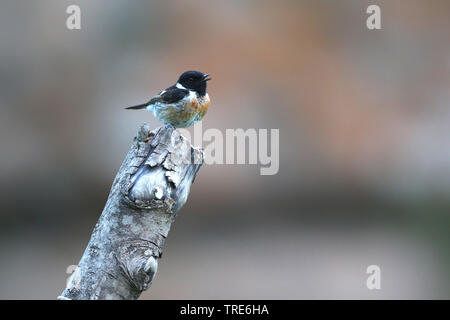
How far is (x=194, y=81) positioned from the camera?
534 centimetres

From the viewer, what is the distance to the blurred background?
9.71m

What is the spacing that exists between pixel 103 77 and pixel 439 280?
630cm

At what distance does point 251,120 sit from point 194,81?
4476 millimetres

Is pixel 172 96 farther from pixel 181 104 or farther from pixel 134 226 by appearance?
pixel 134 226

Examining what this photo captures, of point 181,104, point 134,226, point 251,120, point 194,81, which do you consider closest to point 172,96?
point 181,104

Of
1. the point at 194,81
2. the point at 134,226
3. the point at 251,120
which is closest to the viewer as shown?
the point at 134,226

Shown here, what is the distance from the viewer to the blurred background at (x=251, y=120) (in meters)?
9.71

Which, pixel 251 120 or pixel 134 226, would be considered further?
pixel 251 120

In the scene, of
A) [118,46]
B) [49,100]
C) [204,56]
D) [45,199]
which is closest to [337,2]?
[204,56]

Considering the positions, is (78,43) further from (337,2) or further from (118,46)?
(337,2)

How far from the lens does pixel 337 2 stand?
10164 millimetres

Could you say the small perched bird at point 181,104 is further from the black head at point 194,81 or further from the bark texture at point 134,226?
the bark texture at point 134,226

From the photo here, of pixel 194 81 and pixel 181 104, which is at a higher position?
pixel 194 81

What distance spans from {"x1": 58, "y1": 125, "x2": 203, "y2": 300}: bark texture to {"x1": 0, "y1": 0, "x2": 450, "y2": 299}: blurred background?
254 inches
